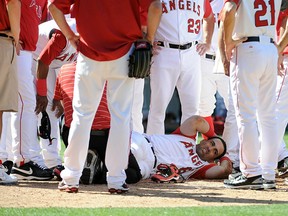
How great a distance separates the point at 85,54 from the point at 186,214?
2.05 metres

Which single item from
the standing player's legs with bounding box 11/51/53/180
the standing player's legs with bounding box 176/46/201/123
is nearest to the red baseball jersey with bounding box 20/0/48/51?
the standing player's legs with bounding box 11/51/53/180

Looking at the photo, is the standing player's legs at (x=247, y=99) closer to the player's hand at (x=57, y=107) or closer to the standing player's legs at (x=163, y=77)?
the standing player's legs at (x=163, y=77)

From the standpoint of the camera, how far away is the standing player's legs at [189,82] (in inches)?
398

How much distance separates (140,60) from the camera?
7.50 m

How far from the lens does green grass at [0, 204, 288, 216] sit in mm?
6504

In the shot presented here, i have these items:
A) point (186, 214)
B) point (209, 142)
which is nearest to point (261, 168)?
point (209, 142)

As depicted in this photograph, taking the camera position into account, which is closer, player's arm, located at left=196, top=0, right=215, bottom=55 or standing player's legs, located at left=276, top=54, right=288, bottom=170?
standing player's legs, located at left=276, top=54, right=288, bottom=170

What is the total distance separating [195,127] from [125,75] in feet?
7.45

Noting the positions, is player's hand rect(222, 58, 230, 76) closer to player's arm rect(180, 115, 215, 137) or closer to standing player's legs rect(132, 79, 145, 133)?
player's arm rect(180, 115, 215, 137)

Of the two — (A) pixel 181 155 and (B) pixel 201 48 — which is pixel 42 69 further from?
(B) pixel 201 48

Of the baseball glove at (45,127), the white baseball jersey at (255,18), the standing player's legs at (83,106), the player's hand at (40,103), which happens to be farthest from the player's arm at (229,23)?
the baseball glove at (45,127)

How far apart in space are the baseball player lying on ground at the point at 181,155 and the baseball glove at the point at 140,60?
62.9 inches

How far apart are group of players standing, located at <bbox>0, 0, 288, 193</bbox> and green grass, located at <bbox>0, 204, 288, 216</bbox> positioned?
3.64 ft

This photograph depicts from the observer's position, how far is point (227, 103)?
11.0m
